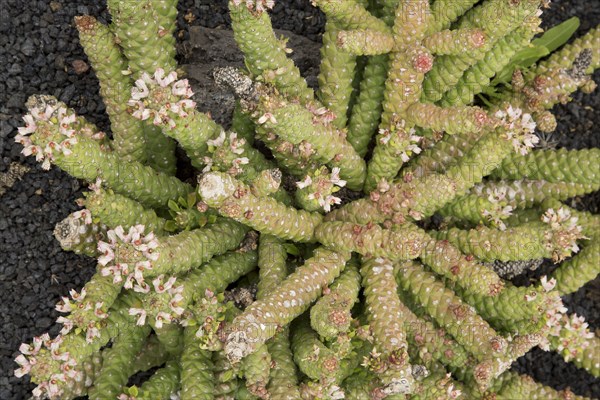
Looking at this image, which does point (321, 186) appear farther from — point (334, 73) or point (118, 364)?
point (118, 364)

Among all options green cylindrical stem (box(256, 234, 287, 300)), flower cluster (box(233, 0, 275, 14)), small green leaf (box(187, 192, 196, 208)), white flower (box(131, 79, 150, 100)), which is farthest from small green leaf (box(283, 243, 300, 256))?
flower cluster (box(233, 0, 275, 14))

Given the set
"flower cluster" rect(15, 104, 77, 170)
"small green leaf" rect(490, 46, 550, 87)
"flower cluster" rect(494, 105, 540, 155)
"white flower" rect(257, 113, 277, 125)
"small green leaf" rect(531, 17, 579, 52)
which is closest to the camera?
"flower cluster" rect(15, 104, 77, 170)

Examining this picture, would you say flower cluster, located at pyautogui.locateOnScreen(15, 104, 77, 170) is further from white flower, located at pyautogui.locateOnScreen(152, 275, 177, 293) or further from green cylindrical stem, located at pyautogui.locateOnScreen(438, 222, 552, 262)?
green cylindrical stem, located at pyautogui.locateOnScreen(438, 222, 552, 262)

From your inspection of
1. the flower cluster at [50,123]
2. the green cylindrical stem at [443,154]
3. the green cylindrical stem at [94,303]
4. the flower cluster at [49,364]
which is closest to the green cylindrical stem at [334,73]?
the green cylindrical stem at [443,154]

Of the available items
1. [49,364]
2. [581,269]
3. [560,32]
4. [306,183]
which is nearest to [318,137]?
[306,183]

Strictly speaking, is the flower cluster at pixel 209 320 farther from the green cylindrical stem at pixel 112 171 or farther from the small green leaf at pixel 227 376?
the green cylindrical stem at pixel 112 171

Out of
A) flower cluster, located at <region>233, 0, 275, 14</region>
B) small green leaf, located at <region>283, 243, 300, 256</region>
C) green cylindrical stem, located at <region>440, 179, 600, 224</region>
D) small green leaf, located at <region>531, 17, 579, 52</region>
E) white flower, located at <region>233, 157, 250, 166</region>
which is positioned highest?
flower cluster, located at <region>233, 0, 275, 14</region>
